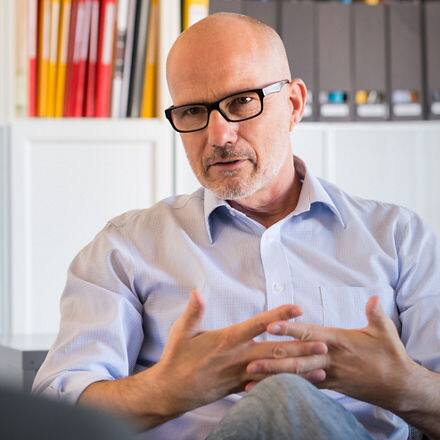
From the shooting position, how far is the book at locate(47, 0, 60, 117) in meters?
2.42

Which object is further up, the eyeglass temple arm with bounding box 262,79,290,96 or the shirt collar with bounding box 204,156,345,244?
the eyeglass temple arm with bounding box 262,79,290,96

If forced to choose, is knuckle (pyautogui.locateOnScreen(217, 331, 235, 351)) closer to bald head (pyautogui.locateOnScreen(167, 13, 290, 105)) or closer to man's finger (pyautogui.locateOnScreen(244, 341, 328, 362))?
man's finger (pyautogui.locateOnScreen(244, 341, 328, 362))

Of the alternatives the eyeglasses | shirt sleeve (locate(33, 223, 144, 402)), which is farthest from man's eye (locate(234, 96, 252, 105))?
shirt sleeve (locate(33, 223, 144, 402))

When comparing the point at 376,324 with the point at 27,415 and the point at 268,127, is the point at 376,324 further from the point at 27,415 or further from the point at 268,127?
the point at 27,415

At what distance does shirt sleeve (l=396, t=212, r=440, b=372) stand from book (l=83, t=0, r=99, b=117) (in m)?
1.26

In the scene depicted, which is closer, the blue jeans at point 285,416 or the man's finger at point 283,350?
the blue jeans at point 285,416

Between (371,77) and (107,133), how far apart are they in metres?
0.79

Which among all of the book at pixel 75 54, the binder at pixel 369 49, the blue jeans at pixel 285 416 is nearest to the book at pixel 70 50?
the book at pixel 75 54

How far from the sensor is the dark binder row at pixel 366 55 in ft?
7.99

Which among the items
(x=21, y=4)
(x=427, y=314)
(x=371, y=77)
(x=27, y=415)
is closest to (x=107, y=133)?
(x=21, y=4)

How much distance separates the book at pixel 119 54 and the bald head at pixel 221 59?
1012 millimetres

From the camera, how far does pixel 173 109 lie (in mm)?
1425

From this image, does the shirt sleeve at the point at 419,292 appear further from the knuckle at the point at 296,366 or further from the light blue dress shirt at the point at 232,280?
the knuckle at the point at 296,366

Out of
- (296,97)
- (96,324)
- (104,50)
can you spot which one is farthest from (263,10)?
(96,324)
